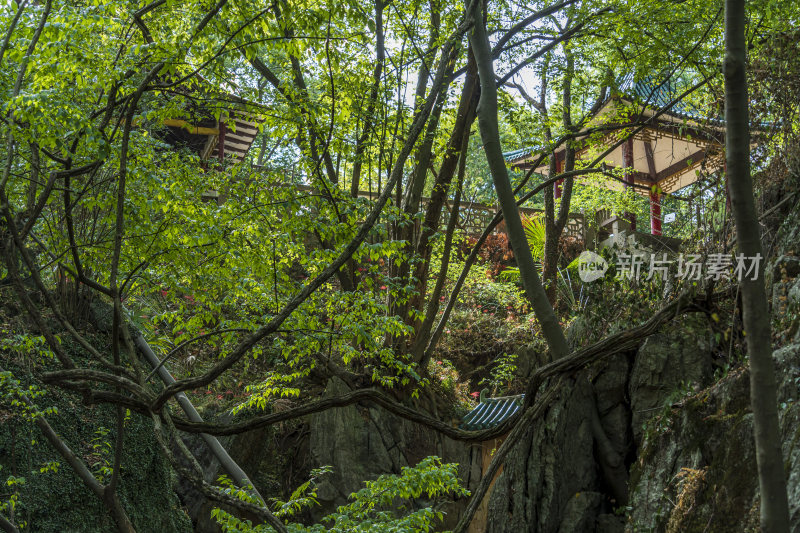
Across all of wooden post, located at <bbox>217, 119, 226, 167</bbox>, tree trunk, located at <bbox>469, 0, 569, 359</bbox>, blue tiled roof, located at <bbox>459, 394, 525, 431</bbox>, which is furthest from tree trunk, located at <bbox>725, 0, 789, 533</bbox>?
wooden post, located at <bbox>217, 119, 226, 167</bbox>

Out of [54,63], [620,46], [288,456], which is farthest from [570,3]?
[288,456]

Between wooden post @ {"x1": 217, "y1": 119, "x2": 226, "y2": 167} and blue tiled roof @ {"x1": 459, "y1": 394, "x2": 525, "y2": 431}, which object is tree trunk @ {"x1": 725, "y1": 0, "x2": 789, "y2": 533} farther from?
wooden post @ {"x1": 217, "y1": 119, "x2": 226, "y2": 167}

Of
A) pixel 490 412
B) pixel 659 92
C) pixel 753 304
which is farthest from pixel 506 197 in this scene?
pixel 659 92

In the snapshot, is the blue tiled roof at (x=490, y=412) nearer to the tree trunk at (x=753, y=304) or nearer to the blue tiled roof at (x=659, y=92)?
the blue tiled roof at (x=659, y=92)

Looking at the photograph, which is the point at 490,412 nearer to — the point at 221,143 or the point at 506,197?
the point at 506,197

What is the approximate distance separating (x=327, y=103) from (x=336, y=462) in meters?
5.50

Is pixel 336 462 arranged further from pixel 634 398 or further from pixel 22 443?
pixel 634 398

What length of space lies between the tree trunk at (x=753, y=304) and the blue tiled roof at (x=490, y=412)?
6.08 metres

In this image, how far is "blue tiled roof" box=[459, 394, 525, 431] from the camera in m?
8.10

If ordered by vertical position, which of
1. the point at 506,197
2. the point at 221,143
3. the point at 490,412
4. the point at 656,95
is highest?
the point at 221,143

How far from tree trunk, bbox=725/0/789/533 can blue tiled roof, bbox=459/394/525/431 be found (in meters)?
6.08

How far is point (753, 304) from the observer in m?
2.06

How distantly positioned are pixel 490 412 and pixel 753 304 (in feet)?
21.9

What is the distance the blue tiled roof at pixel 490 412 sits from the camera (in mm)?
8102
